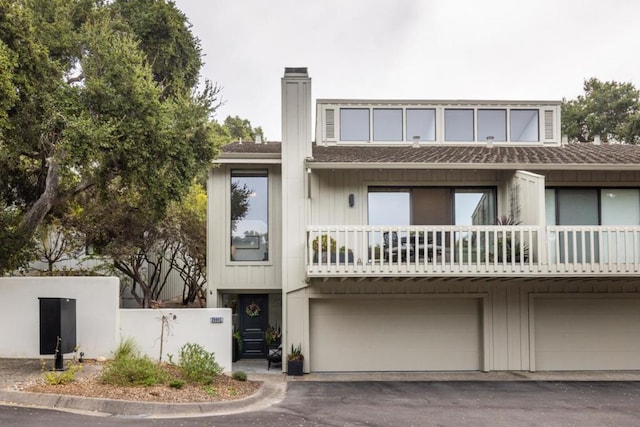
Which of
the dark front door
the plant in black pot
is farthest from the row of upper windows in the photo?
the plant in black pot

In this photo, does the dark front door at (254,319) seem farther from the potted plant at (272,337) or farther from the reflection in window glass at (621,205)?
the reflection in window glass at (621,205)

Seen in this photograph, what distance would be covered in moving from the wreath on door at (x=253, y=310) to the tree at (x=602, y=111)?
24.9m

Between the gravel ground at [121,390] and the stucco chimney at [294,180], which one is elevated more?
the stucco chimney at [294,180]

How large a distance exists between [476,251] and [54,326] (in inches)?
354

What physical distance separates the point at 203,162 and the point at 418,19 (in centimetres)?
1014

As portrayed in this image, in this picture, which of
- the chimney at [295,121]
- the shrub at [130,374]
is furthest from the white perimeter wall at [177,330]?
the chimney at [295,121]

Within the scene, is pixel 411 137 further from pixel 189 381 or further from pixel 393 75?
pixel 189 381

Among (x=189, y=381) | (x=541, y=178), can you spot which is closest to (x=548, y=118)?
(x=541, y=178)

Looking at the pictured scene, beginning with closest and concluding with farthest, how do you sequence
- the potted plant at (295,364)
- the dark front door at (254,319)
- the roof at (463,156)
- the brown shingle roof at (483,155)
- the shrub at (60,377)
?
the shrub at (60,377) < the potted plant at (295,364) < the roof at (463,156) < the brown shingle roof at (483,155) < the dark front door at (254,319)

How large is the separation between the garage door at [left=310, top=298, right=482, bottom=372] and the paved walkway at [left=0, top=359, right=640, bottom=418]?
1.16 feet

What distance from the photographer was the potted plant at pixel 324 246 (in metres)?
12.1

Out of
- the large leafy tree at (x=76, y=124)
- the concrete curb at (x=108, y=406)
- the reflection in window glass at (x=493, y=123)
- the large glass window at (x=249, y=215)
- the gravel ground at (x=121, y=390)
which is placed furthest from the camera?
the reflection in window glass at (x=493, y=123)

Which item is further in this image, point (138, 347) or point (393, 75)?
point (393, 75)

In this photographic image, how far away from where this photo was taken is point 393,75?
2305 centimetres
